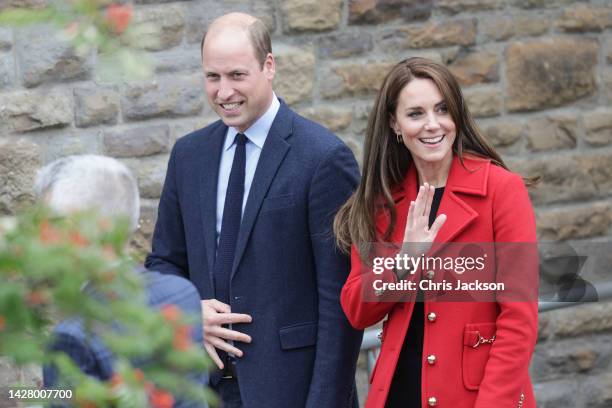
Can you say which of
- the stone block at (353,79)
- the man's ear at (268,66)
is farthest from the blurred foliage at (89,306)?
the stone block at (353,79)

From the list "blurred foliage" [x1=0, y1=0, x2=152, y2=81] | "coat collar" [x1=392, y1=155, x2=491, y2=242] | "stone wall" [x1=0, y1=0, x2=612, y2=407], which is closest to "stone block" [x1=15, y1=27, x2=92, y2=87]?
"stone wall" [x1=0, y1=0, x2=612, y2=407]

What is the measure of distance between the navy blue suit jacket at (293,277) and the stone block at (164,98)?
1.36 metres

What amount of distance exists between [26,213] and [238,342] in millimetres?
2090

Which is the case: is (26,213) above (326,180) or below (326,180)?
above

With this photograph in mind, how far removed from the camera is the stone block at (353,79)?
16.0ft

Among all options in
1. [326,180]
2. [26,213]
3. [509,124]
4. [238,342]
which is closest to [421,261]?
[326,180]

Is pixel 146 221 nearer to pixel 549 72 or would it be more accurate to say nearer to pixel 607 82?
pixel 549 72

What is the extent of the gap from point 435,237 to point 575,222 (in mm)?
2496

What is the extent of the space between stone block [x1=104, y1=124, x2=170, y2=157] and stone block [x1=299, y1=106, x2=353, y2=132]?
2.03 ft

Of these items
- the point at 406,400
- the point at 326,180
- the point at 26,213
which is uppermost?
the point at 26,213

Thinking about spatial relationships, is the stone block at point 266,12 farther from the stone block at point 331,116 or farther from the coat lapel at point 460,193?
the coat lapel at point 460,193

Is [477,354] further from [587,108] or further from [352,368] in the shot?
[587,108]

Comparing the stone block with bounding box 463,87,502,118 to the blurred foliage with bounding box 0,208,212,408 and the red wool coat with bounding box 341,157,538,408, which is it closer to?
the red wool coat with bounding box 341,157,538,408

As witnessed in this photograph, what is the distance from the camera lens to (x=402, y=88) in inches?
125
